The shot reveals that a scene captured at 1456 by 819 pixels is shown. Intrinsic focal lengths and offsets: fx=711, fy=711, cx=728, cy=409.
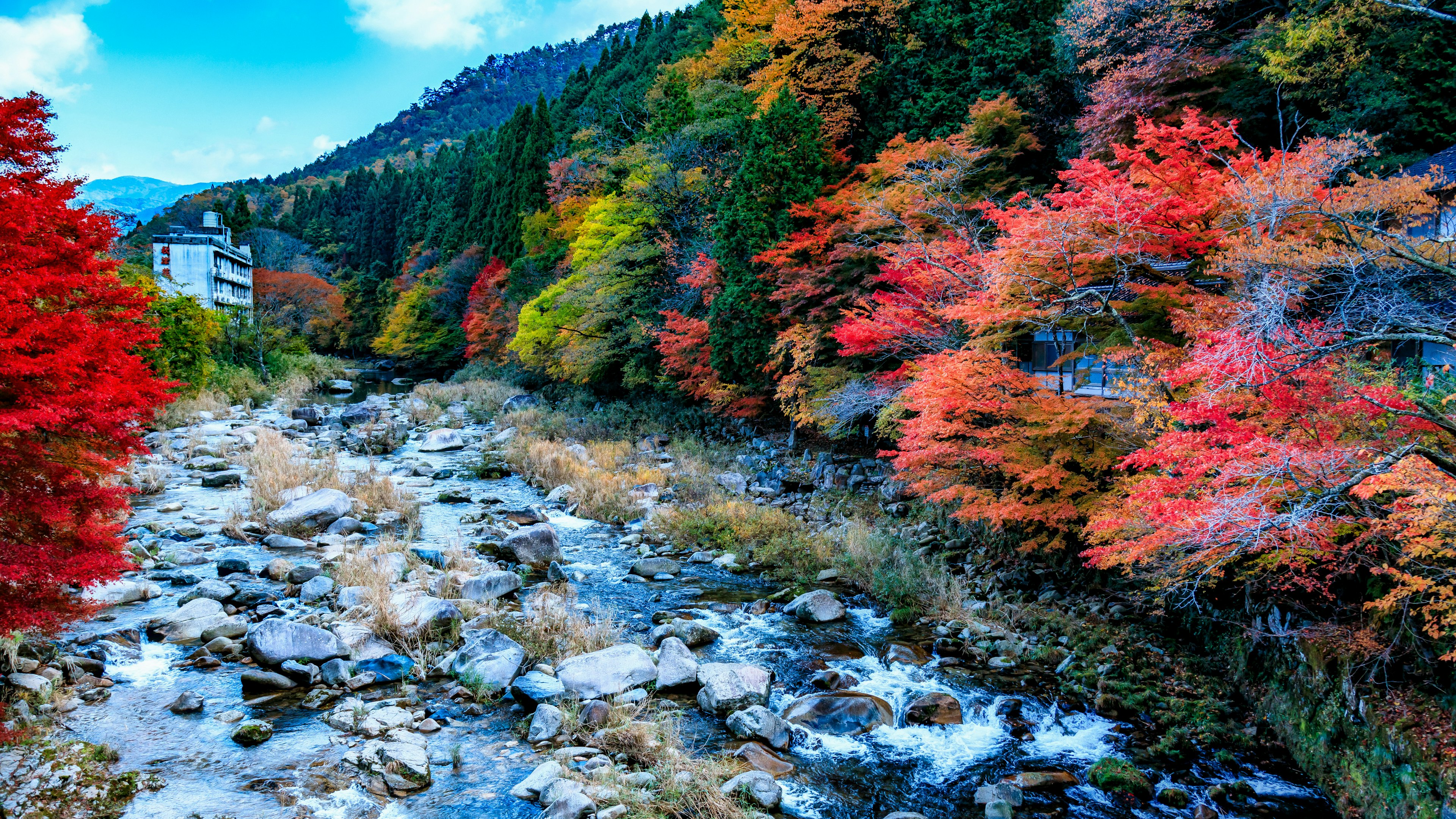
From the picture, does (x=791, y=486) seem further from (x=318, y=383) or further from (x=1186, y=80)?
(x=318, y=383)

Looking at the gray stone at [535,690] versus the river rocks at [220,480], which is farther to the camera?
the river rocks at [220,480]

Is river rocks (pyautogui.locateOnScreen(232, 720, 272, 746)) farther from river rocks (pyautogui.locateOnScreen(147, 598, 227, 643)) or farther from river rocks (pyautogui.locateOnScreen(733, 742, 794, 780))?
river rocks (pyautogui.locateOnScreen(733, 742, 794, 780))

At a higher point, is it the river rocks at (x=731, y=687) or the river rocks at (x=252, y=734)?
the river rocks at (x=252, y=734)

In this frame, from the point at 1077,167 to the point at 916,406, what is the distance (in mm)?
3876

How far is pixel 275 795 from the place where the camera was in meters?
5.18

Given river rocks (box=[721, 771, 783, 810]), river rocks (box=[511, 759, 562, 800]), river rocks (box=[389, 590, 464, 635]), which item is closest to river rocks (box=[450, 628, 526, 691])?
river rocks (box=[389, 590, 464, 635])

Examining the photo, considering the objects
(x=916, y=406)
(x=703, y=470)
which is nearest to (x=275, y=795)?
(x=916, y=406)

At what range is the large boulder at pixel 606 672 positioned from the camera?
700cm

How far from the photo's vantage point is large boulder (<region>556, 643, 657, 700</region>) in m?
7.00

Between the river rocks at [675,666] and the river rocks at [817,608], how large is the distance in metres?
2.15

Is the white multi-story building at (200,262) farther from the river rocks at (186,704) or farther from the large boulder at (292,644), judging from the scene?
the river rocks at (186,704)

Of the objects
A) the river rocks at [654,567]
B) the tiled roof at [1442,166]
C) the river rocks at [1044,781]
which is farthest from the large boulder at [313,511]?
the tiled roof at [1442,166]

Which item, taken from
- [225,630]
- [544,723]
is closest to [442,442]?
[225,630]

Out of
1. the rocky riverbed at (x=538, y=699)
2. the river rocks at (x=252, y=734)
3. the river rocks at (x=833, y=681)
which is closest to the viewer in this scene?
the rocky riverbed at (x=538, y=699)
